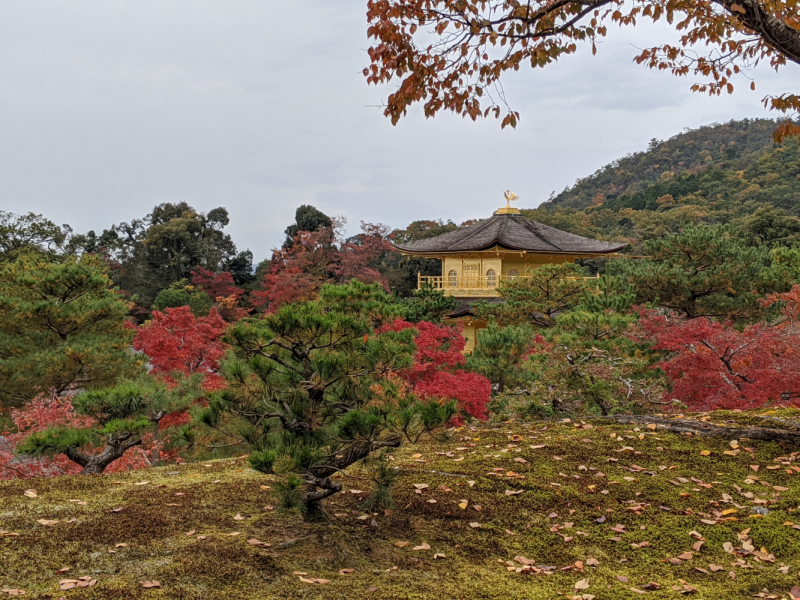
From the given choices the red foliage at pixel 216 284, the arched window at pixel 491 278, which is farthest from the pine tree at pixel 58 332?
the red foliage at pixel 216 284

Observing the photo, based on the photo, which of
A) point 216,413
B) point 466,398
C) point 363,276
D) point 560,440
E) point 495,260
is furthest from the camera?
point 363,276

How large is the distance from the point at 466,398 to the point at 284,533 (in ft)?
16.1

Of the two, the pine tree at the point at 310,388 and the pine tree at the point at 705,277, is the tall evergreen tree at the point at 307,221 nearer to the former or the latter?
the pine tree at the point at 705,277

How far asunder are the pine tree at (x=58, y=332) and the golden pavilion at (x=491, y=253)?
30.3 feet

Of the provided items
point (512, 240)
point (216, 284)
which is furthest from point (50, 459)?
point (216, 284)

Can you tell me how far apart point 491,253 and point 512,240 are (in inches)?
31.1

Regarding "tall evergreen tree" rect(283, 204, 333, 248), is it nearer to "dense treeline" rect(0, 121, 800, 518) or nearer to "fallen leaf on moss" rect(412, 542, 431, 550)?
"dense treeline" rect(0, 121, 800, 518)

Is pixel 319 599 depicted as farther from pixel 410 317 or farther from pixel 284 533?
pixel 410 317

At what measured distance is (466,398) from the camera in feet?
25.8

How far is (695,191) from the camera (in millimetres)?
43406

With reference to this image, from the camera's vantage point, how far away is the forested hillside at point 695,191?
104 feet

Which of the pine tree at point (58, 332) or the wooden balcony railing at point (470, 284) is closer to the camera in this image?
the pine tree at point (58, 332)

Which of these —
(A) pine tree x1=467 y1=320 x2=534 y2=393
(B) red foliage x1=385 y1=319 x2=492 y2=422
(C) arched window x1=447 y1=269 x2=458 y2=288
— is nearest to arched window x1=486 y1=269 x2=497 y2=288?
(C) arched window x1=447 y1=269 x2=458 y2=288

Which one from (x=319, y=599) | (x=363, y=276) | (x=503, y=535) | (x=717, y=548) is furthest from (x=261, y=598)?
(x=363, y=276)
